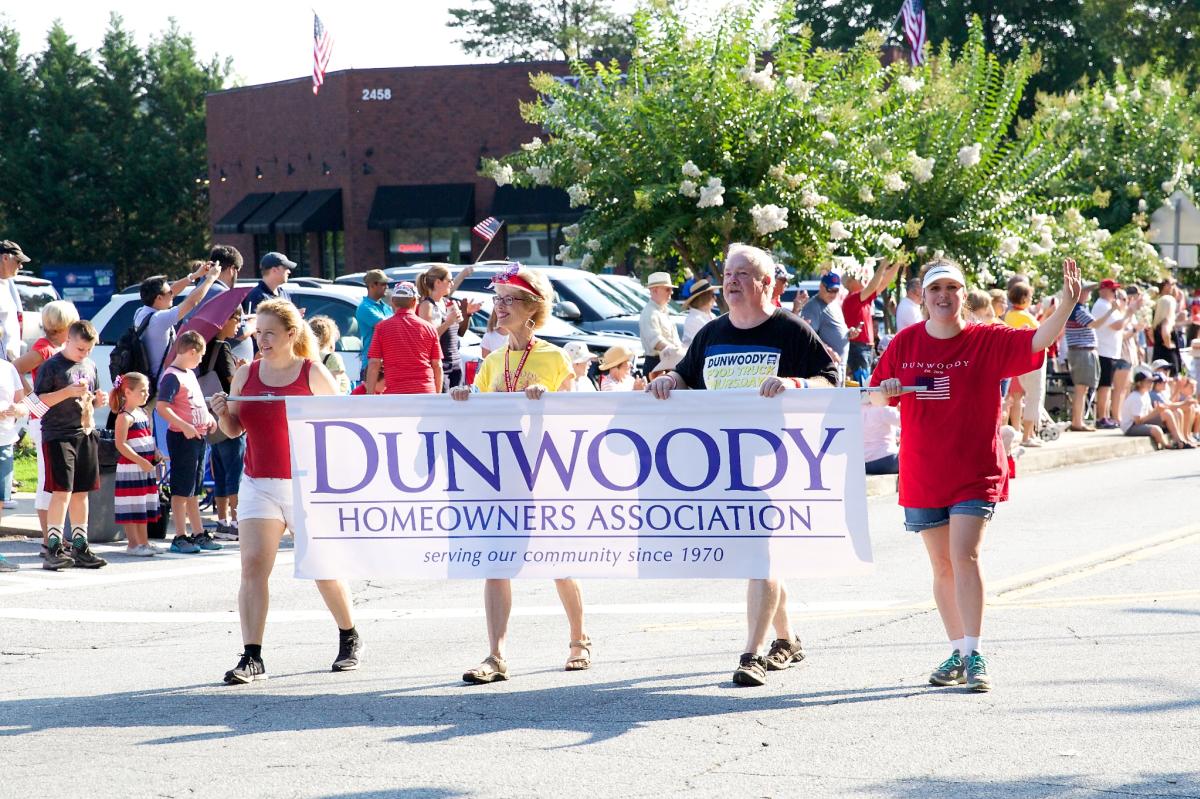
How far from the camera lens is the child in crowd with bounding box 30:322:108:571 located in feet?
37.4

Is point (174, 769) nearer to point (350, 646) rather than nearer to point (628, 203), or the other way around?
point (350, 646)

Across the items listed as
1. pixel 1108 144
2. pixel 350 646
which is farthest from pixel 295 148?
pixel 350 646

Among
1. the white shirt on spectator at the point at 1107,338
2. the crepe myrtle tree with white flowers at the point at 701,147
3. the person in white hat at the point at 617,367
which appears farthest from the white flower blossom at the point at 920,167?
the person in white hat at the point at 617,367

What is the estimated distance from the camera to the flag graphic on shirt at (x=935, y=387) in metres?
6.94

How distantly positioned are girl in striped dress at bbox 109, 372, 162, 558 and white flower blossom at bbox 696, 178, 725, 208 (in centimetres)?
789

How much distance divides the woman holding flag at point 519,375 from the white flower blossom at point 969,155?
1526 cm

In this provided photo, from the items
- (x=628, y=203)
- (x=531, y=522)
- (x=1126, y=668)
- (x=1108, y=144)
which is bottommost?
(x=1126, y=668)

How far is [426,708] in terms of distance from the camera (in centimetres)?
680

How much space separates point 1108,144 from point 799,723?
2857 cm

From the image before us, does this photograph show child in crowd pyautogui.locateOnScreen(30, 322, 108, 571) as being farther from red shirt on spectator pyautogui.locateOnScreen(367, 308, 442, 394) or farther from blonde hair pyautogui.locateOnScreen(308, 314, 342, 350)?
red shirt on spectator pyautogui.locateOnScreen(367, 308, 442, 394)

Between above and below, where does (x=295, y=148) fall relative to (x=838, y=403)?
above

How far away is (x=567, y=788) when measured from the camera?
551cm

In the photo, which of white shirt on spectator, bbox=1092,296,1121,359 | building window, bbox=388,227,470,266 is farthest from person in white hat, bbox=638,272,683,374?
building window, bbox=388,227,470,266

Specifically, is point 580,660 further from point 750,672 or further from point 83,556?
point 83,556
